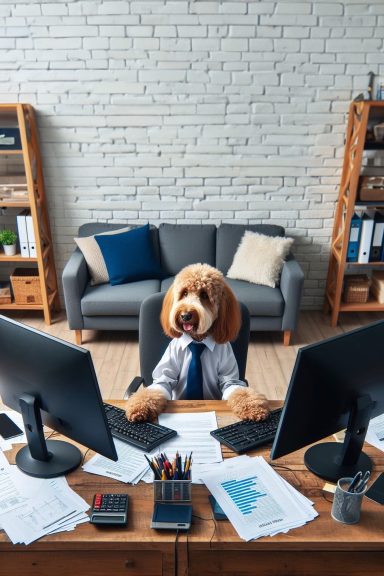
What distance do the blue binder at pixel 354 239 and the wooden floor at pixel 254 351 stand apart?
0.57 metres

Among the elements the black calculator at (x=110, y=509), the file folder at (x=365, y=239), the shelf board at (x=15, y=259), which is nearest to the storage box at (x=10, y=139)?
the shelf board at (x=15, y=259)

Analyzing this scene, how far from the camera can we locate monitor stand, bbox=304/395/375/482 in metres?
1.45

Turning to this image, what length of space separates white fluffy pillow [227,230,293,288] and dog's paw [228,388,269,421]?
1.97 m

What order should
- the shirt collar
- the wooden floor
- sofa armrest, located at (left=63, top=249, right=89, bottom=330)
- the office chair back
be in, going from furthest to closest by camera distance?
sofa armrest, located at (left=63, top=249, right=89, bottom=330) → the wooden floor → the office chair back → the shirt collar

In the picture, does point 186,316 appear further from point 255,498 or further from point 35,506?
point 35,506

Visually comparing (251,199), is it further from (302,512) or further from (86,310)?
(302,512)

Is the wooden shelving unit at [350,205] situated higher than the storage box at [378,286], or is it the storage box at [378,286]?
the wooden shelving unit at [350,205]

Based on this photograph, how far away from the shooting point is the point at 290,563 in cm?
131

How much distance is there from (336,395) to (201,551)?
21.0 inches

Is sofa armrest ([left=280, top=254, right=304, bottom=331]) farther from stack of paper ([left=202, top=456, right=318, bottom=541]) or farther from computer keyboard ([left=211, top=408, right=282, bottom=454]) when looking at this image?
stack of paper ([left=202, top=456, right=318, bottom=541])

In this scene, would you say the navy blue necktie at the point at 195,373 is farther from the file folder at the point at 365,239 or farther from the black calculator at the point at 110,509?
the file folder at the point at 365,239

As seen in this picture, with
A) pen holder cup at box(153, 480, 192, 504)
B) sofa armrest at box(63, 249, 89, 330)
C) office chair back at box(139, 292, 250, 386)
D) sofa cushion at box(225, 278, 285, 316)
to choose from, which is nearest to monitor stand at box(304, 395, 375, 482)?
pen holder cup at box(153, 480, 192, 504)

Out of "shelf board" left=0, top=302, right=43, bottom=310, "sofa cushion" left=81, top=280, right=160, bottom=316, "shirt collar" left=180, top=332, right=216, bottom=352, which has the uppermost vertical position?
"shirt collar" left=180, top=332, right=216, bottom=352

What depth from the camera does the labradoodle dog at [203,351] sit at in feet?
5.74
